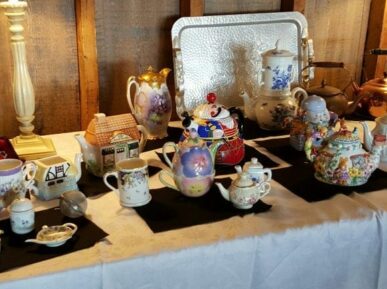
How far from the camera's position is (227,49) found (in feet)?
5.69

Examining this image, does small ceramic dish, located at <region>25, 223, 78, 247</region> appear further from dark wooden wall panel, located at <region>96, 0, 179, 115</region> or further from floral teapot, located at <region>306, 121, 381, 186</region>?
dark wooden wall panel, located at <region>96, 0, 179, 115</region>

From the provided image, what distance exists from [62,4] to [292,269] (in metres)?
1.06

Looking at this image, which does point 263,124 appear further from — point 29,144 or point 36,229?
point 36,229

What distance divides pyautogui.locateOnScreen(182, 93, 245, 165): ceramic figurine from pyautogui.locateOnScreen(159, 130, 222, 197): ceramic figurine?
12 cm

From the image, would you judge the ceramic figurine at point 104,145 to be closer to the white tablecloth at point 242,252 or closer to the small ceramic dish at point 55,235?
the white tablecloth at point 242,252

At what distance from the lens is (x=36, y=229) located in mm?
1006

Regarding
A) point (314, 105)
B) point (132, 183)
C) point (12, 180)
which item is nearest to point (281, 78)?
point (314, 105)

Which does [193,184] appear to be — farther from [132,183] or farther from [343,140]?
[343,140]

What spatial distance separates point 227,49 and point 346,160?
71 centimetres

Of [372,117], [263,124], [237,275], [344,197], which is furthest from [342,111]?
[237,275]

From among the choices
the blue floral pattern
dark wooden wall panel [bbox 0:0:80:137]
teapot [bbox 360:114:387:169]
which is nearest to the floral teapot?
teapot [bbox 360:114:387:169]

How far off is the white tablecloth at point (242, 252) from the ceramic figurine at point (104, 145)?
12 cm

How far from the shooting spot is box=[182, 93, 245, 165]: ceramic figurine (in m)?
1.25

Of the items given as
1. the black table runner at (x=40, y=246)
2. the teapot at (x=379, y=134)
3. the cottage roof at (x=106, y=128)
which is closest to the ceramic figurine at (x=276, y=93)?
the teapot at (x=379, y=134)
